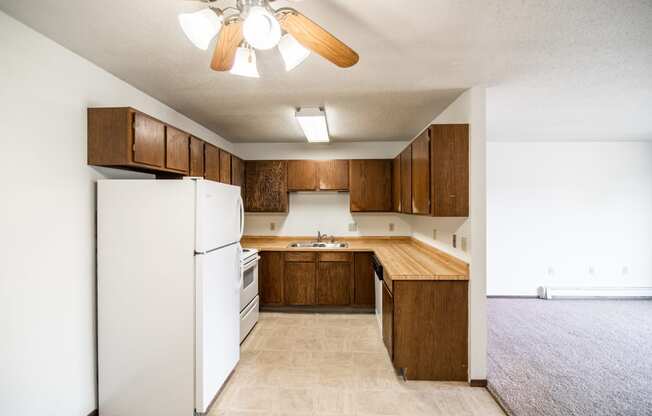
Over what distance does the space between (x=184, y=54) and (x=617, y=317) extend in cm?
567

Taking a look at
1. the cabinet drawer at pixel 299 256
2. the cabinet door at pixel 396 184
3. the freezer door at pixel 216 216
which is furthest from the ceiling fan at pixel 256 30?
the cabinet drawer at pixel 299 256

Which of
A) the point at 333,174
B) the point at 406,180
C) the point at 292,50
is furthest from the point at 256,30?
the point at 333,174

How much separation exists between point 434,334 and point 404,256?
3.39 ft

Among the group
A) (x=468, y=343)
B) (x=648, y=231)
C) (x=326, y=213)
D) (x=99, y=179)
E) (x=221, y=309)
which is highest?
(x=99, y=179)

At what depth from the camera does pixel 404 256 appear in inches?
130

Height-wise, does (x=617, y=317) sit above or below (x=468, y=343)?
below

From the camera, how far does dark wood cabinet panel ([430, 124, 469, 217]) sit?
2.44 meters

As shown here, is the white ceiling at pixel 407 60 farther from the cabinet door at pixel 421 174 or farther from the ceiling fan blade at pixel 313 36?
the cabinet door at pixel 421 174

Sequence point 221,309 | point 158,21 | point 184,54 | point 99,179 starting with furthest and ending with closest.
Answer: point 221,309 < point 99,179 < point 184,54 < point 158,21

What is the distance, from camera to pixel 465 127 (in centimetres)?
244

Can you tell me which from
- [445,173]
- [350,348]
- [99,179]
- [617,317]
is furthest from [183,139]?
[617,317]

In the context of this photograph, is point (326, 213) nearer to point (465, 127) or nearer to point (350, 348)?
point (350, 348)

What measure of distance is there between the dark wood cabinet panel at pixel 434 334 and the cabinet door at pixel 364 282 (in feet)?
4.85

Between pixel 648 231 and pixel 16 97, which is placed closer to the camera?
pixel 16 97
